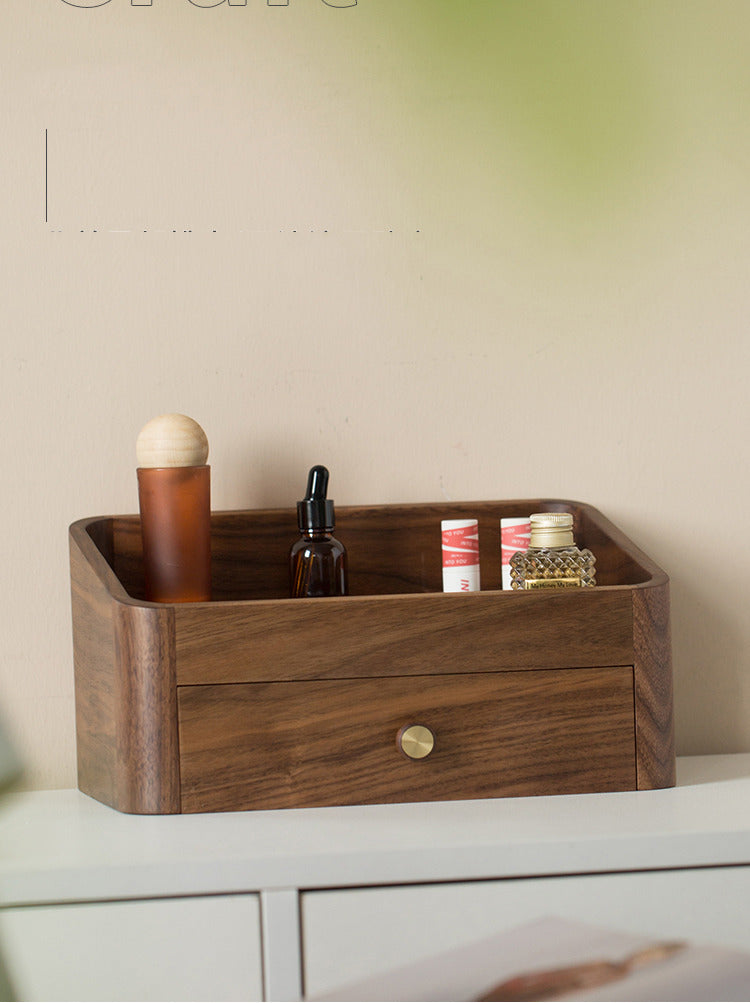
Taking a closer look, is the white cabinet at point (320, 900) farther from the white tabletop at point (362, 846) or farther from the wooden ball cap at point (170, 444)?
the wooden ball cap at point (170, 444)

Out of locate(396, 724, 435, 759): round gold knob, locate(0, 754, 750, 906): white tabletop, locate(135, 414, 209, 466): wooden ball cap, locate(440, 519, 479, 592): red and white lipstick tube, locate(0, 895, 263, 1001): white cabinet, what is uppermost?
locate(135, 414, 209, 466): wooden ball cap

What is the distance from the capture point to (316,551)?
2.30 ft

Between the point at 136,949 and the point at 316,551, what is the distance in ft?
0.94

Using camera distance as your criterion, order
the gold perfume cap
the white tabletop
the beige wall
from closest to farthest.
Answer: the white tabletop
the gold perfume cap
the beige wall

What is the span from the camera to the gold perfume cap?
2.17ft

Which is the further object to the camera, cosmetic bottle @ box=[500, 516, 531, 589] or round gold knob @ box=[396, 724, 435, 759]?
cosmetic bottle @ box=[500, 516, 531, 589]

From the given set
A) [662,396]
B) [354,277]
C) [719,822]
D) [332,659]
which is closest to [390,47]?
[354,277]

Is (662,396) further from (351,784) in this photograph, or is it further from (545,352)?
(351,784)

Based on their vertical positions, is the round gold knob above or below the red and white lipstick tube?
below

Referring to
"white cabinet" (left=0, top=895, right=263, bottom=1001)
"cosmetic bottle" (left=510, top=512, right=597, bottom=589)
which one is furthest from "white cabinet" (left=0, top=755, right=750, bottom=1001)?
"cosmetic bottle" (left=510, top=512, right=597, bottom=589)

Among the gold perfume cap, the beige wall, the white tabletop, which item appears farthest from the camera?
the beige wall

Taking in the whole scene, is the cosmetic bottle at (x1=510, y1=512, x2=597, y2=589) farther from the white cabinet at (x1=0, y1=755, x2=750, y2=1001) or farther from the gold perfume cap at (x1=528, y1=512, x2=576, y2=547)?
the white cabinet at (x1=0, y1=755, x2=750, y2=1001)

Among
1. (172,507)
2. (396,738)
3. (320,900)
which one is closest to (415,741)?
(396,738)

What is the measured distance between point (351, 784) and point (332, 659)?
82mm
